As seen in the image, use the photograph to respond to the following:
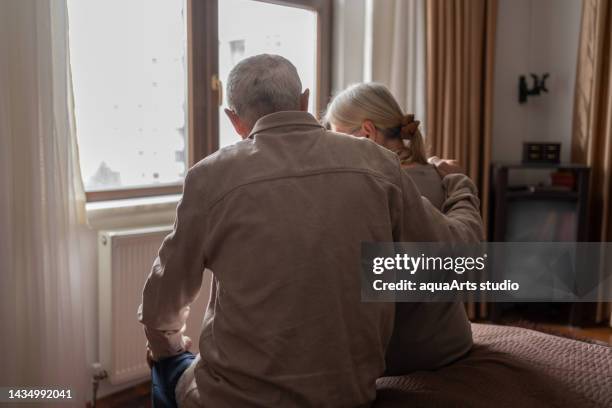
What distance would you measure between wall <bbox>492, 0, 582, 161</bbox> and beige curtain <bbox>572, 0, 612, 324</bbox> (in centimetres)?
18

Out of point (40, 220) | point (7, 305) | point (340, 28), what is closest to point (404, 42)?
point (340, 28)

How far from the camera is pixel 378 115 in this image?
1.68 metres

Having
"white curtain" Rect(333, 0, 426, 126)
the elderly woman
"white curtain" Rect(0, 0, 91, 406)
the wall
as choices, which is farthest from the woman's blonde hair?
the wall

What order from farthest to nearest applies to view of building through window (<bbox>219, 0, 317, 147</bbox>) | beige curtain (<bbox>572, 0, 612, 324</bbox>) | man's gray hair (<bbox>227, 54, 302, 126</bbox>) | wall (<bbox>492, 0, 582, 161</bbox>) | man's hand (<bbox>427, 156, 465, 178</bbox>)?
wall (<bbox>492, 0, 582, 161</bbox>) → beige curtain (<bbox>572, 0, 612, 324</bbox>) → view of building through window (<bbox>219, 0, 317, 147</bbox>) → man's hand (<bbox>427, 156, 465, 178</bbox>) → man's gray hair (<bbox>227, 54, 302, 126</bbox>)

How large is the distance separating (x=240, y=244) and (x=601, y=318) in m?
3.19

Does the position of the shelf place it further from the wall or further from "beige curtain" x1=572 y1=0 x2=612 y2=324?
the wall

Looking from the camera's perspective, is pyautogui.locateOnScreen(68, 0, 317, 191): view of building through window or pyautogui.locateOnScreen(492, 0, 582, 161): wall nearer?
pyautogui.locateOnScreen(68, 0, 317, 191): view of building through window

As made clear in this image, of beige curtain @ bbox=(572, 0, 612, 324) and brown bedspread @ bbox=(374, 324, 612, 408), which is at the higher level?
beige curtain @ bbox=(572, 0, 612, 324)

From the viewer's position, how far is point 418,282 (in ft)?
4.73

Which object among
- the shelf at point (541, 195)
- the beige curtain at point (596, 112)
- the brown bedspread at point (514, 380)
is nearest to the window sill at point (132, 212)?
the brown bedspread at point (514, 380)

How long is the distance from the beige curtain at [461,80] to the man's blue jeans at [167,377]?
240cm

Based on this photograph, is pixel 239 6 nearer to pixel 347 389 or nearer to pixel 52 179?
pixel 52 179

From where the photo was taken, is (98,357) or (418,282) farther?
(98,357)

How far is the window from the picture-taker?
2.48 meters
